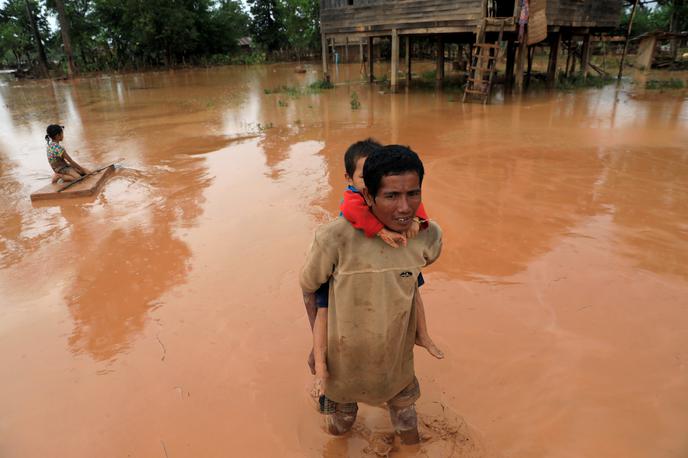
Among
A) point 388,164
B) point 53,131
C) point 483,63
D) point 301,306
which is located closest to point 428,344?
point 388,164

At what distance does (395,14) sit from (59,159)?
11.0 meters

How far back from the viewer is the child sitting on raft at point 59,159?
258 inches

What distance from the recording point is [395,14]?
14102mm

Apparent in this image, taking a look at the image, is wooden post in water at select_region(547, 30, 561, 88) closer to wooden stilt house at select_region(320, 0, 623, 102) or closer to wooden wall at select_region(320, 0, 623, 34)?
wooden stilt house at select_region(320, 0, 623, 102)

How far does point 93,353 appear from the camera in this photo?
316 cm

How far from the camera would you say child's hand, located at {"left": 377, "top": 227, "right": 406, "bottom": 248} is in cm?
158

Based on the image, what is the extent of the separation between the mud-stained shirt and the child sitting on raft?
6.39m

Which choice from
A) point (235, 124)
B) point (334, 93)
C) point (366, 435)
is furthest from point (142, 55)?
point (366, 435)

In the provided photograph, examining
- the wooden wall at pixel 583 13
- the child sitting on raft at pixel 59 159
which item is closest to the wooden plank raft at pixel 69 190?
the child sitting on raft at pixel 59 159

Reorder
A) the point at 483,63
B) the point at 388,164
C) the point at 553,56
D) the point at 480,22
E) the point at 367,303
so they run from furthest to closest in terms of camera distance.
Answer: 1. the point at 553,56
2. the point at 483,63
3. the point at 480,22
4. the point at 367,303
5. the point at 388,164

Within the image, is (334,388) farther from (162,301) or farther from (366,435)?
(162,301)

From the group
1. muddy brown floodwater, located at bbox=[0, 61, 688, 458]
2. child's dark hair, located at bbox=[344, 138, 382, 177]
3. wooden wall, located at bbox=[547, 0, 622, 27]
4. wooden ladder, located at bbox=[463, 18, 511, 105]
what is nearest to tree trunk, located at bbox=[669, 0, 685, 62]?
wooden wall, located at bbox=[547, 0, 622, 27]

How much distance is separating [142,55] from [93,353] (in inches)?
1582

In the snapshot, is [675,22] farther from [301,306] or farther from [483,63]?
[301,306]
